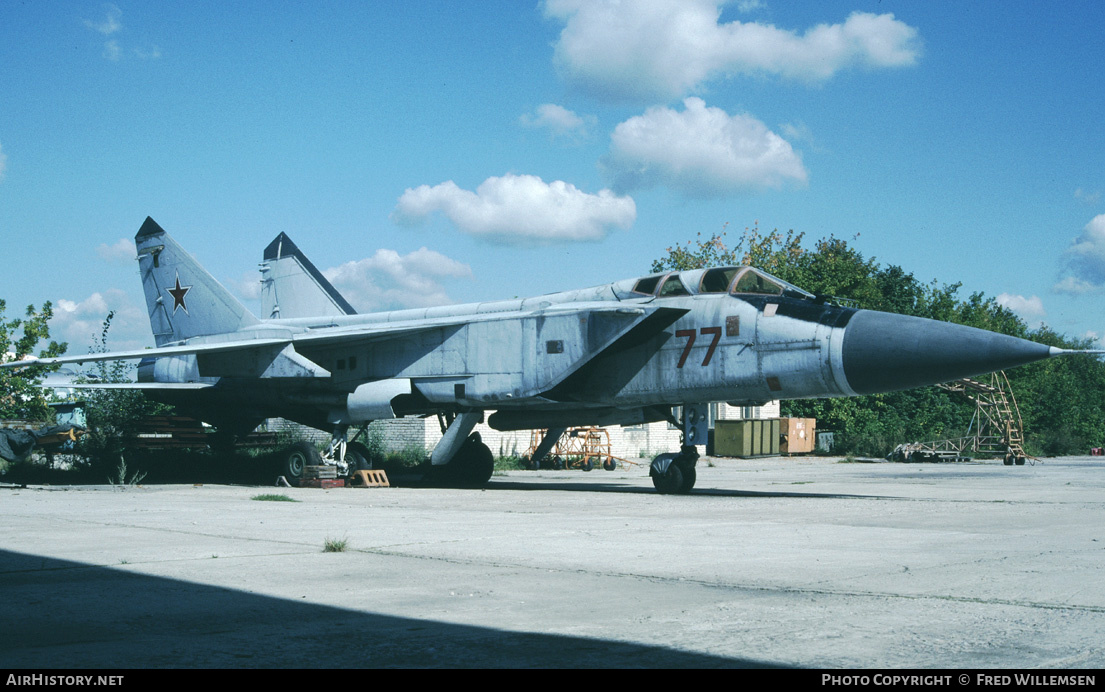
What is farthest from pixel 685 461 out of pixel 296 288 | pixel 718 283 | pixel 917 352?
pixel 296 288

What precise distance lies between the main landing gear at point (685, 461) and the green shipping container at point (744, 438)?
2333cm

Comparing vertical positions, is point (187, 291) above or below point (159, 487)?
above

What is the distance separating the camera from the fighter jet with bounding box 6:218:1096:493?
1258cm

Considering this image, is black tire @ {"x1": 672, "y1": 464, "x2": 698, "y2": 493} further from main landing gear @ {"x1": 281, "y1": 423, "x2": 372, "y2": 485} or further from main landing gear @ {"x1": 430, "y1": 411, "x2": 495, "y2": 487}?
main landing gear @ {"x1": 281, "y1": 423, "x2": 372, "y2": 485}

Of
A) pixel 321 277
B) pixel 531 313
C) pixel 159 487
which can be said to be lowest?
pixel 159 487

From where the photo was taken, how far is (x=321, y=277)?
22547 millimetres

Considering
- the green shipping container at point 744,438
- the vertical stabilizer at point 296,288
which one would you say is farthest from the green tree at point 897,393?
the vertical stabilizer at point 296,288

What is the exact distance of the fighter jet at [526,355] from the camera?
12578 millimetres

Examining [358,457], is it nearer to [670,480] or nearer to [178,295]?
[178,295]

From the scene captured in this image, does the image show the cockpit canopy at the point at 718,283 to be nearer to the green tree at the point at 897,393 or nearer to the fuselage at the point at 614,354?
the fuselage at the point at 614,354
